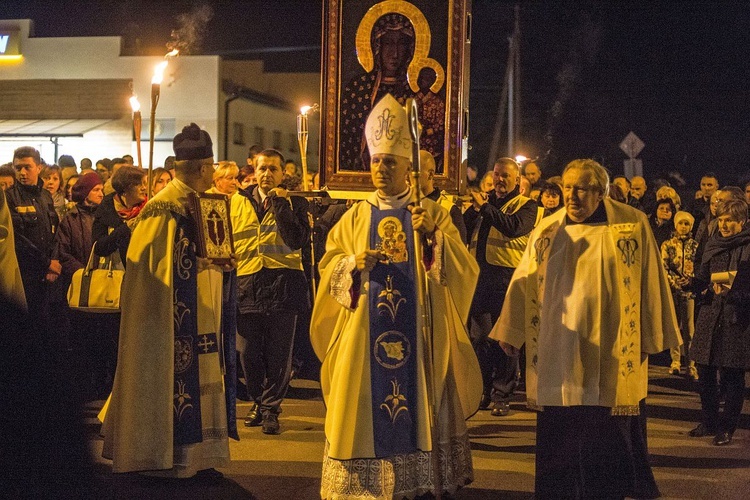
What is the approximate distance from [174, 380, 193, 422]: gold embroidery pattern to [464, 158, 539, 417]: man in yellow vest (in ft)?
12.7

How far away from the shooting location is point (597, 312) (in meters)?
6.83

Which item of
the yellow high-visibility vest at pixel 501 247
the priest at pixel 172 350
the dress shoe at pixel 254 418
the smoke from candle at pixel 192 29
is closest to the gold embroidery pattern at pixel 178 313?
the priest at pixel 172 350

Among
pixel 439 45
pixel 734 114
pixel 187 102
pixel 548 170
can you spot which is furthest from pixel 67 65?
pixel 439 45

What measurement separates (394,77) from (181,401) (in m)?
3.29

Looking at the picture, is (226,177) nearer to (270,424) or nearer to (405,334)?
(270,424)

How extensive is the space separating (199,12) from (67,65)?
28.1 feet

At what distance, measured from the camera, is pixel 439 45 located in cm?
926

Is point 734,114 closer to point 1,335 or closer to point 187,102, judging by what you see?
point 187,102

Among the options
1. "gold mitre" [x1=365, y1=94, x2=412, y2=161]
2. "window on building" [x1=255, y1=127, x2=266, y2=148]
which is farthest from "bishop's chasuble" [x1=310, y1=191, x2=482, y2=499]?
"window on building" [x1=255, y1=127, x2=266, y2=148]

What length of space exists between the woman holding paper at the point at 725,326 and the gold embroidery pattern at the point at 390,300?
146 inches

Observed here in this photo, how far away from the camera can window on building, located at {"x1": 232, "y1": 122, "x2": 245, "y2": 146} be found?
130 ft

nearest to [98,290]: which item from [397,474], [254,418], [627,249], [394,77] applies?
[254,418]

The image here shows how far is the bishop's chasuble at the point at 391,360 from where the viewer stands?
22.5 ft

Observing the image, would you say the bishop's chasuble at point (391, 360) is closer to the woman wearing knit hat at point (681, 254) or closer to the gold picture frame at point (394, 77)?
the gold picture frame at point (394, 77)
